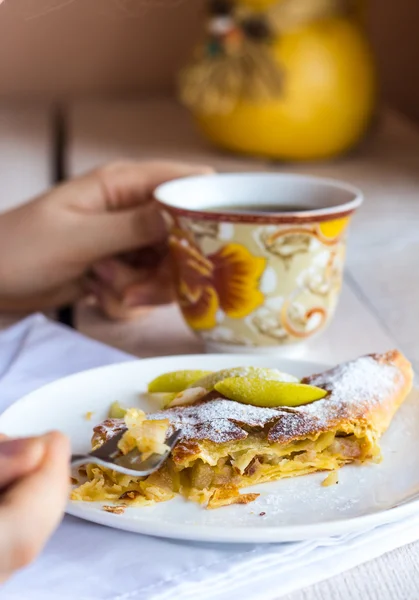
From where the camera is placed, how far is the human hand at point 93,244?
873 mm

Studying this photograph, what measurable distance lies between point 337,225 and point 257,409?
0.24 m

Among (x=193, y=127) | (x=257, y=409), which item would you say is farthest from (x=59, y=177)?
(x=257, y=409)

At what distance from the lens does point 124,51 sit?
2.01 m

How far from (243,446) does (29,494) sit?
0.20 meters

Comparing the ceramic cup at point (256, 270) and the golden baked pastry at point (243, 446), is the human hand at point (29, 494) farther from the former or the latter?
the ceramic cup at point (256, 270)

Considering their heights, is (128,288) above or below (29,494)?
below

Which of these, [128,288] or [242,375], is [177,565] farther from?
[128,288]

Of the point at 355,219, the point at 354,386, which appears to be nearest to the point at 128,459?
the point at 354,386

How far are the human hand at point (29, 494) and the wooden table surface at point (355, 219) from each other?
0.51ft

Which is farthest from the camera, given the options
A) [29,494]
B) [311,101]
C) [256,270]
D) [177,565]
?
[311,101]

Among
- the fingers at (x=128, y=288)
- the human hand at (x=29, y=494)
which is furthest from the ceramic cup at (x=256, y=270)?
the human hand at (x=29, y=494)

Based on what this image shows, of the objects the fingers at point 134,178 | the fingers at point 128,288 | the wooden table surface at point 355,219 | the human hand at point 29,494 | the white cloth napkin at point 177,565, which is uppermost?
the human hand at point 29,494

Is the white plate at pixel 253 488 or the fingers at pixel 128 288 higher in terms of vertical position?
the white plate at pixel 253 488

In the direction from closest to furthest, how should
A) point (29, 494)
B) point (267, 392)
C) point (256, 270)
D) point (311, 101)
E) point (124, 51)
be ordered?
point (29, 494), point (267, 392), point (256, 270), point (311, 101), point (124, 51)
